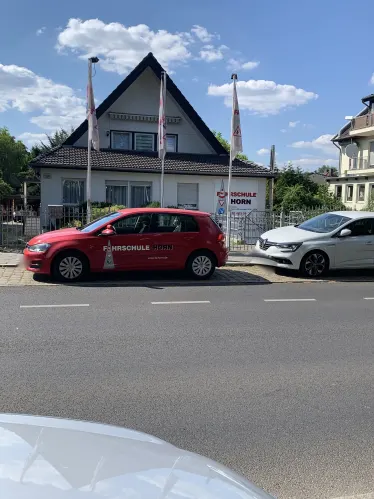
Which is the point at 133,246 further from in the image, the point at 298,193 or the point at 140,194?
the point at 298,193

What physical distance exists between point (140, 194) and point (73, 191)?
118 inches

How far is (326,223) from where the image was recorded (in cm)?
1255

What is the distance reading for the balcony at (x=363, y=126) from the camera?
125 ft

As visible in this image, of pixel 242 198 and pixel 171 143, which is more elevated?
pixel 171 143

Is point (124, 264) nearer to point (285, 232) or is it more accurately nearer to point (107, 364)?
point (285, 232)

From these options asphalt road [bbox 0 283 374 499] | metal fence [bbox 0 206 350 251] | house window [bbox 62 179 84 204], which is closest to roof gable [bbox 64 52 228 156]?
house window [bbox 62 179 84 204]

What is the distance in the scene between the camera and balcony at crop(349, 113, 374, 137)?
3800 centimetres

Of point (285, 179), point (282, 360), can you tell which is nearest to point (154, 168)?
point (282, 360)

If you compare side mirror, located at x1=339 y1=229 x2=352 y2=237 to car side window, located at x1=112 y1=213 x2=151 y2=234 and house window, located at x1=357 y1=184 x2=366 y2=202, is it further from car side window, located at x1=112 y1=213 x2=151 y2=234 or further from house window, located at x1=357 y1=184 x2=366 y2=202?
house window, located at x1=357 y1=184 x2=366 y2=202

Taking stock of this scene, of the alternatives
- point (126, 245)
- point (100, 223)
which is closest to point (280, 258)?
point (126, 245)

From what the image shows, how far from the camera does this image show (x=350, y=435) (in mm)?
3654

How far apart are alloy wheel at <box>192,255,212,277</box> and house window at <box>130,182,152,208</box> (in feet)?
36.3

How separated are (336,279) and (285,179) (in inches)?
1201

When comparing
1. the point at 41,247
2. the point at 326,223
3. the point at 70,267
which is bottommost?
the point at 70,267
